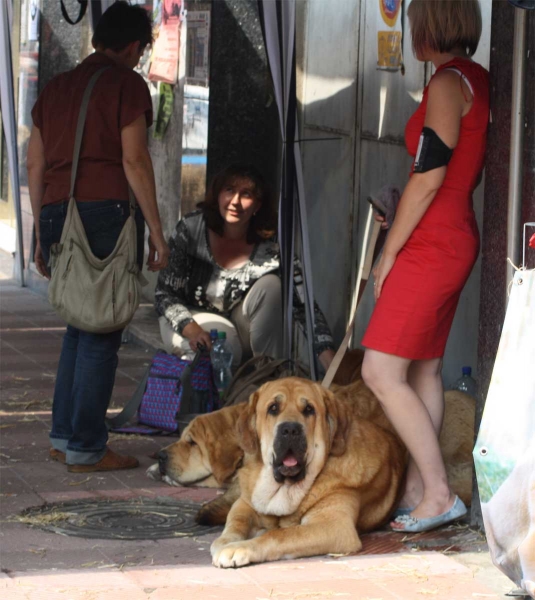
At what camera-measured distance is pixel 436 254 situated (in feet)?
15.4

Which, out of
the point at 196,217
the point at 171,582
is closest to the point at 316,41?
the point at 196,217

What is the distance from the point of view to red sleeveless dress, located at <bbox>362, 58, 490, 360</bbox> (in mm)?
4680

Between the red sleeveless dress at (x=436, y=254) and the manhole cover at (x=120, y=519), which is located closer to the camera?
the red sleeveless dress at (x=436, y=254)

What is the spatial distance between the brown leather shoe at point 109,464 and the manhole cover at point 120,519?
49 centimetres

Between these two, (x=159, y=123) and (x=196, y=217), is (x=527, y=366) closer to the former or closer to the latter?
(x=196, y=217)

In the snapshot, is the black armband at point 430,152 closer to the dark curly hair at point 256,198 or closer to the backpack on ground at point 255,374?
the backpack on ground at point 255,374

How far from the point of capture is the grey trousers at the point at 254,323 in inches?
266

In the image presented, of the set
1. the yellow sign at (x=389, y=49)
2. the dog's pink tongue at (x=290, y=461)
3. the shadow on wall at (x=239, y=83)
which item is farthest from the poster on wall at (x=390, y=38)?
the dog's pink tongue at (x=290, y=461)

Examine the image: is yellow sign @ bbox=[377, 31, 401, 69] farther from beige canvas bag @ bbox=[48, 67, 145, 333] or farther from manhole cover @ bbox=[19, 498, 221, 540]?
manhole cover @ bbox=[19, 498, 221, 540]

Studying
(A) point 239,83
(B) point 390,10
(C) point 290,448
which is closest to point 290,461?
(C) point 290,448

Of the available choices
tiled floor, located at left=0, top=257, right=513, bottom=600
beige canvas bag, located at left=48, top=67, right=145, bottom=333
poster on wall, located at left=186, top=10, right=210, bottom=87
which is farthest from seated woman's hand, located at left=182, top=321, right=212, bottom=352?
poster on wall, located at left=186, top=10, right=210, bottom=87

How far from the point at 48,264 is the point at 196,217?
4.55 feet

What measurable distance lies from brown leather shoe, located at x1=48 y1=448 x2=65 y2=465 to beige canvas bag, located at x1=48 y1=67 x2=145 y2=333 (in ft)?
2.53

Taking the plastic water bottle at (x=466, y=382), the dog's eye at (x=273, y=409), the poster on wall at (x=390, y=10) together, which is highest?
the poster on wall at (x=390, y=10)
